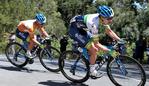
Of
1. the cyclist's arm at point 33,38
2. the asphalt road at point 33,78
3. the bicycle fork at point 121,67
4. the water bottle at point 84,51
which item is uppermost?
the cyclist's arm at point 33,38

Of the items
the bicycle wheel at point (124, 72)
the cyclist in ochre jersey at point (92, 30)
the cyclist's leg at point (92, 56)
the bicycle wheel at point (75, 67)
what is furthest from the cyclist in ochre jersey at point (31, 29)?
the bicycle wheel at point (124, 72)

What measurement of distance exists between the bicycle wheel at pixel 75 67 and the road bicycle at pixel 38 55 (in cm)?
101

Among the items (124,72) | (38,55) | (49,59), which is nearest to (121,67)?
(124,72)

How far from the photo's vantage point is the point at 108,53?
9.22 m

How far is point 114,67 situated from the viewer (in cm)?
917

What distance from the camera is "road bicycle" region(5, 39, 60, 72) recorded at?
1159 centimetres

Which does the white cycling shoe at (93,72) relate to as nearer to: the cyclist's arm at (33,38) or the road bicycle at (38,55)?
the road bicycle at (38,55)

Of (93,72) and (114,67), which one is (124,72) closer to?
(114,67)

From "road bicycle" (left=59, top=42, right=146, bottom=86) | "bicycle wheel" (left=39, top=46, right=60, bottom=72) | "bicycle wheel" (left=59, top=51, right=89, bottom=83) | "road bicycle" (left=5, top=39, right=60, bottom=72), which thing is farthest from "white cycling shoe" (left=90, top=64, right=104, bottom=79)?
"bicycle wheel" (left=39, top=46, right=60, bottom=72)

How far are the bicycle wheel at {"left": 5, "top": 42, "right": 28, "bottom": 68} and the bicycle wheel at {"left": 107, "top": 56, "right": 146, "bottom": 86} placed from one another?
3.43 meters

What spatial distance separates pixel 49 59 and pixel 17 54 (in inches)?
48.3

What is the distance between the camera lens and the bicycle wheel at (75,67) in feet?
31.8

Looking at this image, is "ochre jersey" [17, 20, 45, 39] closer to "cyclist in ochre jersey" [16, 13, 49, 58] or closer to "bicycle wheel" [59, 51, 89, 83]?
"cyclist in ochre jersey" [16, 13, 49, 58]

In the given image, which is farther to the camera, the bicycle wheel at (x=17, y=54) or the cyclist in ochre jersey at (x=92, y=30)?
the bicycle wheel at (x=17, y=54)
